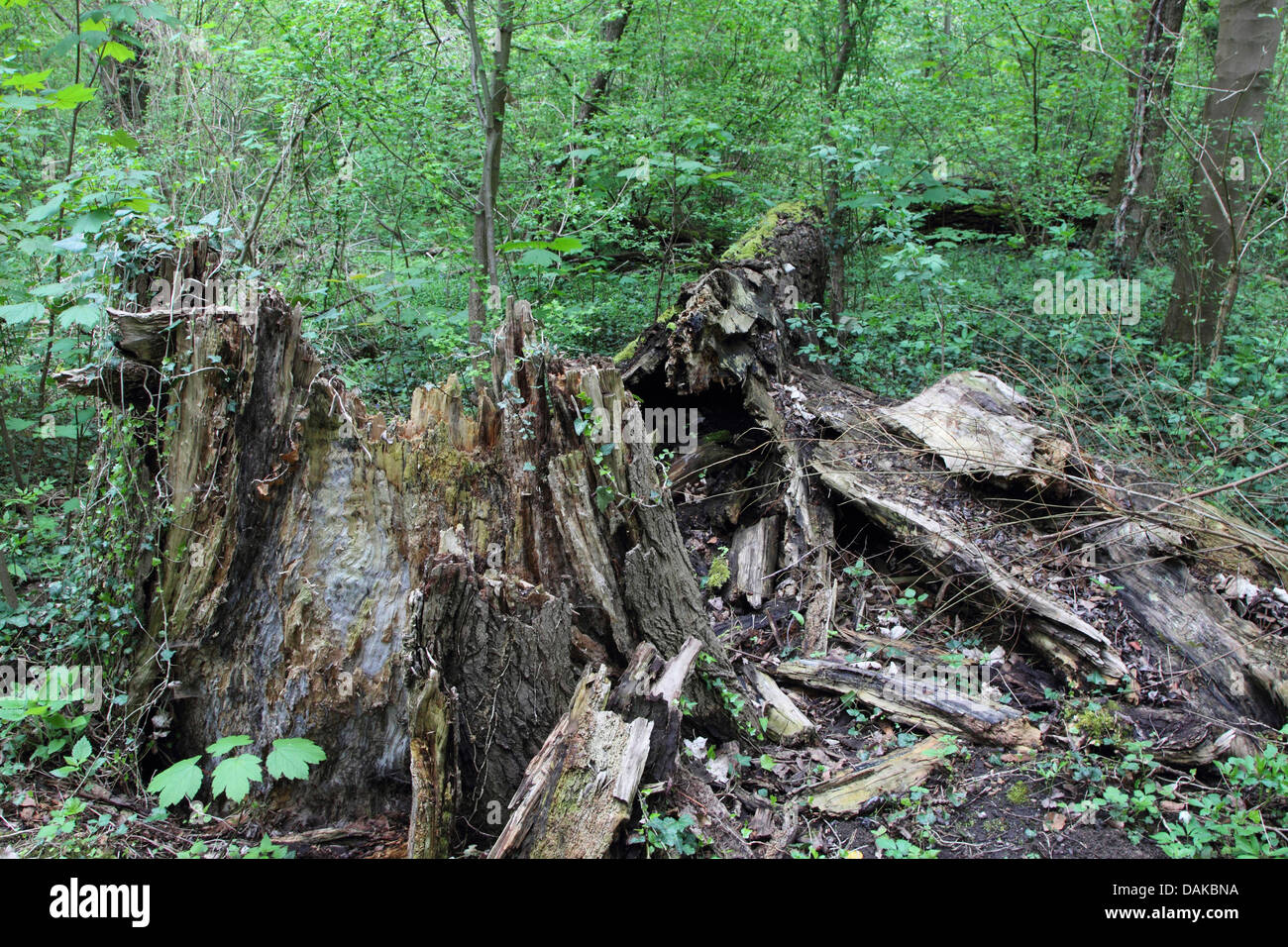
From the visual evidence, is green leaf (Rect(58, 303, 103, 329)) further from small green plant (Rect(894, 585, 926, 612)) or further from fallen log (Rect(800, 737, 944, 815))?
small green plant (Rect(894, 585, 926, 612))

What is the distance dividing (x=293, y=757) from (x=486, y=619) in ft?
2.78

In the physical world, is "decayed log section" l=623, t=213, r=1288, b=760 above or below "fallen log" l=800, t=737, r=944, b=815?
above

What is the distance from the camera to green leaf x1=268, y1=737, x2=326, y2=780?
256cm

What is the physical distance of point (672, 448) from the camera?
539cm

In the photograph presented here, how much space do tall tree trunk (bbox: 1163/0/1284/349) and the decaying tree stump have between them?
398 centimetres

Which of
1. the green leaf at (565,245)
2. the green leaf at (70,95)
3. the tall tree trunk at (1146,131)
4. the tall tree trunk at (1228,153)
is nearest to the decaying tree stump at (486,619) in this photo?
the green leaf at (70,95)

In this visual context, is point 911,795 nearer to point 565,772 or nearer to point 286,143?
point 565,772

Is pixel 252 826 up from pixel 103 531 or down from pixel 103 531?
down

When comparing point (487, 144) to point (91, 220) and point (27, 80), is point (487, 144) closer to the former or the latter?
point (27, 80)

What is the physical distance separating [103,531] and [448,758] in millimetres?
1931

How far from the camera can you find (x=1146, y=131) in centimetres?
777

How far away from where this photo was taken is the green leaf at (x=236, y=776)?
2393 millimetres

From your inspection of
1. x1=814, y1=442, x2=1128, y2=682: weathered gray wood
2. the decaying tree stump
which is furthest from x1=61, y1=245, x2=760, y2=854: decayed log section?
x1=814, y1=442, x2=1128, y2=682: weathered gray wood

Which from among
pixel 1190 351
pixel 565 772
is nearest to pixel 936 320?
pixel 1190 351
